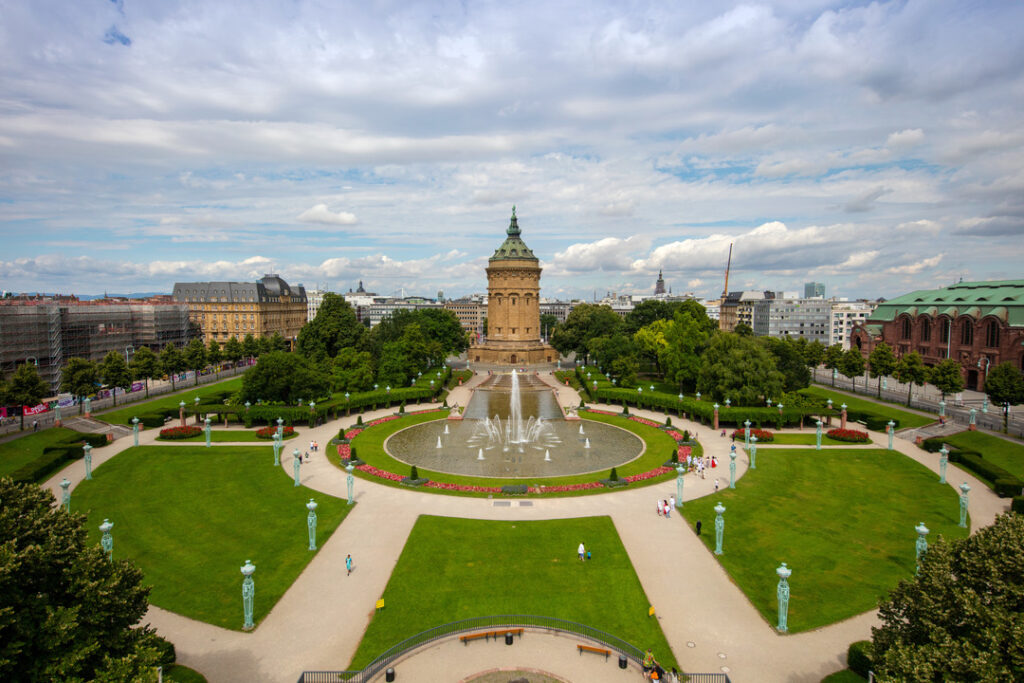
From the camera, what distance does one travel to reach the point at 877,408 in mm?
62125

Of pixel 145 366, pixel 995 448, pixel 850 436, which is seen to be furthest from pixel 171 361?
pixel 995 448

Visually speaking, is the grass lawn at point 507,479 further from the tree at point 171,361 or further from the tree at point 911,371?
the tree at point 171,361

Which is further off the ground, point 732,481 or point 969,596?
point 969,596

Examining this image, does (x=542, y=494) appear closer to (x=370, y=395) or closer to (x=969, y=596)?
(x=969, y=596)

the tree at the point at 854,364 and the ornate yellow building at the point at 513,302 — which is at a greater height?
the ornate yellow building at the point at 513,302

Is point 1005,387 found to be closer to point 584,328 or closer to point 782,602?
point 782,602

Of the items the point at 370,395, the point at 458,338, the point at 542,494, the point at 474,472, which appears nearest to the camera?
the point at 542,494

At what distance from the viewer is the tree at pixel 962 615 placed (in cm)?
1178

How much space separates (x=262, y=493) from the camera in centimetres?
3541

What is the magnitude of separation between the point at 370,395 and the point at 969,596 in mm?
56983

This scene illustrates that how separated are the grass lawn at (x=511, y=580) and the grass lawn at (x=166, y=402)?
44909 mm

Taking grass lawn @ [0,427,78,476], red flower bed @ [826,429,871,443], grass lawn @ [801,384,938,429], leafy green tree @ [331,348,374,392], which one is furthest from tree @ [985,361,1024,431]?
grass lawn @ [0,427,78,476]

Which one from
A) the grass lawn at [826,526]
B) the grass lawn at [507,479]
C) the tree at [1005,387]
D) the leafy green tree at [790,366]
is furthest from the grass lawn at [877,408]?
the grass lawn at [507,479]

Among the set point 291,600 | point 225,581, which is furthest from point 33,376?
point 291,600
